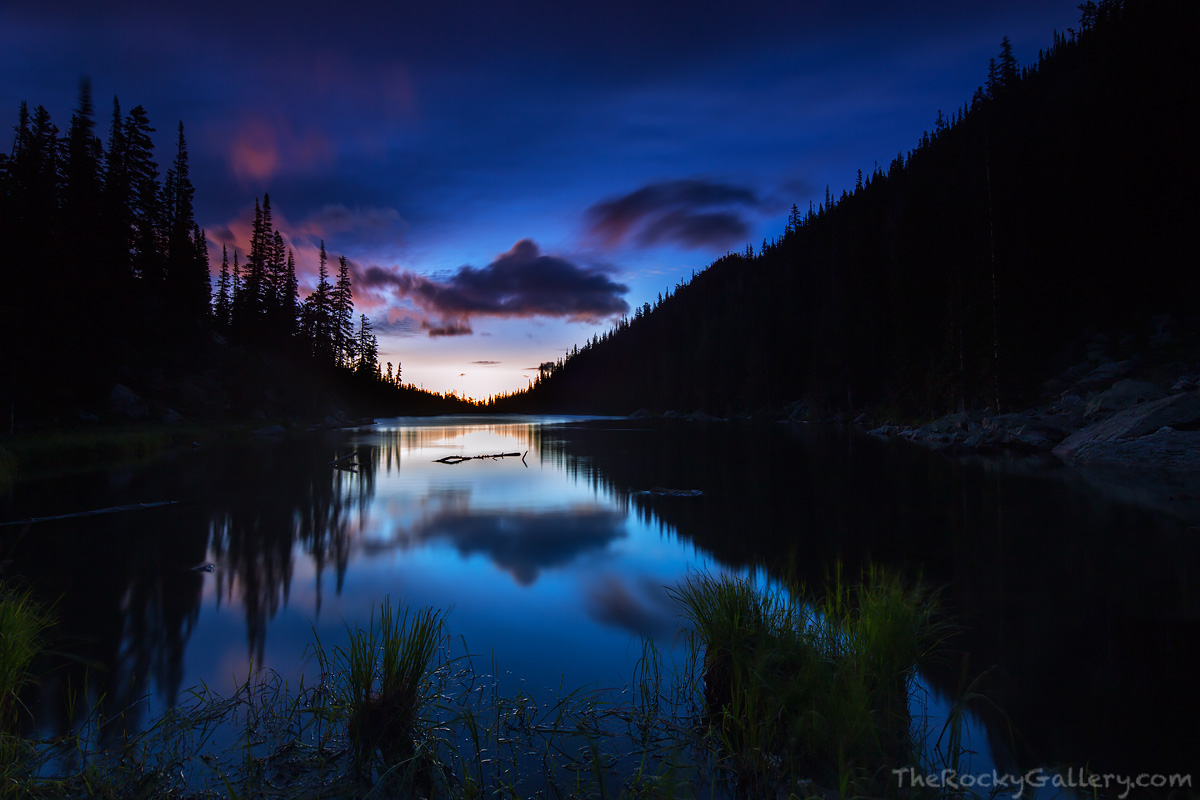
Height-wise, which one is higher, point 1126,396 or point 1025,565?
point 1126,396

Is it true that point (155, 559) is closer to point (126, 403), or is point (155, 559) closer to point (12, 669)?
point (12, 669)

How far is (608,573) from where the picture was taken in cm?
827

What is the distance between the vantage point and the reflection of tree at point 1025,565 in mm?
3938

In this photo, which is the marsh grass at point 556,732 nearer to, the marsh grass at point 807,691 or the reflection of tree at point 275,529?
the marsh grass at point 807,691

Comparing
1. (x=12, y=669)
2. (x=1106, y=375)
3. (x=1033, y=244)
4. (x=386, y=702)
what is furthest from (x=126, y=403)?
(x=1033, y=244)

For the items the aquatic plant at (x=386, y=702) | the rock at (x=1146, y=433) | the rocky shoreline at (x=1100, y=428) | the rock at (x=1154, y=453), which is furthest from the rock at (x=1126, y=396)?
the aquatic plant at (x=386, y=702)

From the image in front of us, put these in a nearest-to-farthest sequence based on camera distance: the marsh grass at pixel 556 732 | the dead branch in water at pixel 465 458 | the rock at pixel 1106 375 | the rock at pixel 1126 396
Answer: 1. the marsh grass at pixel 556 732
2. the rock at pixel 1126 396
3. the dead branch in water at pixel 465 458
4. the rock at pixel 1106 375

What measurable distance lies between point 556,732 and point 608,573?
4.54 metres

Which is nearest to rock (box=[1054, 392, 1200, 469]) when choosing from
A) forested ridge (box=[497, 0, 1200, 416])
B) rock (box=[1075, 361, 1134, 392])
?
rock (box=[1075, 361, 1134, 392])

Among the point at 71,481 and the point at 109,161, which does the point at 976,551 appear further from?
the point at 109,161

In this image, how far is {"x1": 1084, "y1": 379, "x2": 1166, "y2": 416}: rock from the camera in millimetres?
20047

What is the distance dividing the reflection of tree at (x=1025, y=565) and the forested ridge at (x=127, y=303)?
2834 centimetres

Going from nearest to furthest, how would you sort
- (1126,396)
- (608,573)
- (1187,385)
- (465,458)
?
(608,573) → (1187,385) → (1126,396) → (465,458)

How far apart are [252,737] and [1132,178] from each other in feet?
165
